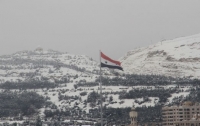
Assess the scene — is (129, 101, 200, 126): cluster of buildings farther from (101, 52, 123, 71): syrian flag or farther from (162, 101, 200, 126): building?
(101, 52, 123, 71): syrian flag

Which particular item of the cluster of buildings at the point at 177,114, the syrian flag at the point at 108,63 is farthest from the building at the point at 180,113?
the syrian flag at the point at 108,63

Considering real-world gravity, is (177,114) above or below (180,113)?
below

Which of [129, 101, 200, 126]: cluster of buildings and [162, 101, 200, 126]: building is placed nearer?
[129, 101, 200, 126]: cluster of buildings

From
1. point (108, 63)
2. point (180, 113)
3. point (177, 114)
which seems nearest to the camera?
point (108, 63)

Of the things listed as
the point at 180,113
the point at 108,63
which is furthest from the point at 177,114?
the point at 108,63

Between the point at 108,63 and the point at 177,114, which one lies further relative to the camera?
the point at 177,114

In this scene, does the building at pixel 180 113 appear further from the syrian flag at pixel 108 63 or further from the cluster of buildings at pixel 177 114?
the syrian flag at pixel 108 63

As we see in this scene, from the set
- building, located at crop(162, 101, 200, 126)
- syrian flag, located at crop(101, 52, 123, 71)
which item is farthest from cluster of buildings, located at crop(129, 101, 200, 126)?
syrian flag, located at crop(101, 52, 123, 71)

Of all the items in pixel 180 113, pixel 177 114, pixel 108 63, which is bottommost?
pixel 177 114

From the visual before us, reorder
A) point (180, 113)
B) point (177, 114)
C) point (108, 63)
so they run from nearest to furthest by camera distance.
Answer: point (108, 63) < point (177, 114) < point (180, 113)

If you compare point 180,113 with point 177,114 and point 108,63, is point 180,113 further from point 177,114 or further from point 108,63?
point 108,63

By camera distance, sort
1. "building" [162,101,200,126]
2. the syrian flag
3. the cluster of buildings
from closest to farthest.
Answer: the syrian flag, the cluster of buildings, "building" [162,101,200,126]

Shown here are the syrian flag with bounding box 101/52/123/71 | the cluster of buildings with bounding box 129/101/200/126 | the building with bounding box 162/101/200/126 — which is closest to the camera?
the syrian flag with bounding box 101/52/123/71
